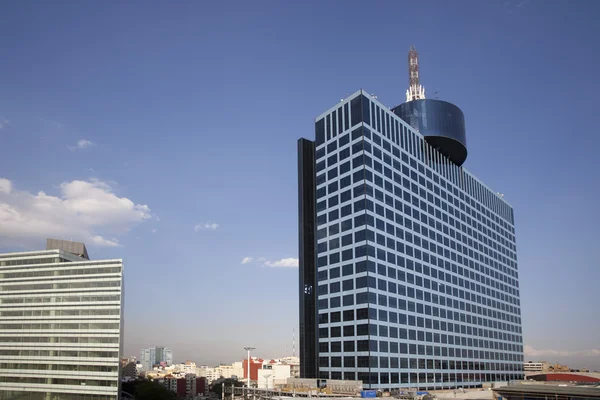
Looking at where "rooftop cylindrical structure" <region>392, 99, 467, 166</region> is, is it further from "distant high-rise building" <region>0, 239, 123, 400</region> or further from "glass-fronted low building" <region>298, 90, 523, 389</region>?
"distant high-rise building" <region>0, 239, 123, 400</region>

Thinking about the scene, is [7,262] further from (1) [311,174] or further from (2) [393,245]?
(2) [393,245]

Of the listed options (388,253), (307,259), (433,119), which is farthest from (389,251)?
(433,119)

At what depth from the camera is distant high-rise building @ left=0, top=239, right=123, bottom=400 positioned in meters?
148

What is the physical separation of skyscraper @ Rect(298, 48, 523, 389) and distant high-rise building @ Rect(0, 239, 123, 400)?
6085cm

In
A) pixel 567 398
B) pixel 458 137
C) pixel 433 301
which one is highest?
pixel 458 137

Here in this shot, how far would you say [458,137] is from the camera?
484 ft

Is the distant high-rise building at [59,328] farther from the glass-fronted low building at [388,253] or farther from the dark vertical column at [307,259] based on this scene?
the glass-fronted low building at [388,253]

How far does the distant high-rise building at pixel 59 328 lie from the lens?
147500 millimetres

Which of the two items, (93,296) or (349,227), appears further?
(93,296)

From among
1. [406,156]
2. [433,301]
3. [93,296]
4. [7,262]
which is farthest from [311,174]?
[7,262]

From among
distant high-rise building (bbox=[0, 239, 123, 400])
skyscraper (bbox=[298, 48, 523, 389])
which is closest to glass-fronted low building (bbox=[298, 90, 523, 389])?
skyscraper (bbox=[298, 48, 523, 389])

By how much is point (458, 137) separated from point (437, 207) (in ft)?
68.5

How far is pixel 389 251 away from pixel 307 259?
23.7 m

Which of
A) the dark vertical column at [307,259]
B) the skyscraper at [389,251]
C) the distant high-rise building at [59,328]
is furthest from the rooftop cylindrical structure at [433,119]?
the distant high-rise building at [59,328]
